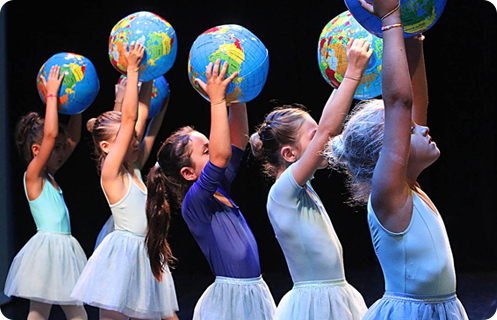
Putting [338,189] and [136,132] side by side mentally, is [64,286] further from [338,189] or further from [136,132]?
[338,189]

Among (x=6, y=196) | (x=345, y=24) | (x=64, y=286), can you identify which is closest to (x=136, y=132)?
(x=64, y=286)

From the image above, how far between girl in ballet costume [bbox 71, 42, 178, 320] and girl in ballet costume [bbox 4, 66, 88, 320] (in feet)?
1.64

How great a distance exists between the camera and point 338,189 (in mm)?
4648

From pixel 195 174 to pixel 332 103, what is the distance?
0.82 metres

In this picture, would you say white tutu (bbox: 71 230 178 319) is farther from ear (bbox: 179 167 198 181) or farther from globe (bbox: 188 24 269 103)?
globe (bbox: 188 24 269 103)

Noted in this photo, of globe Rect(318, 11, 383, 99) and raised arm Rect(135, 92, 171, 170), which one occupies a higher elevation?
globe Rect(318, 11, 383, 99)

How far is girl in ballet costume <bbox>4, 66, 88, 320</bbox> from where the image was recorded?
2971 millimetres

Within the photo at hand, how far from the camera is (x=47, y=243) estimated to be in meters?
3.10

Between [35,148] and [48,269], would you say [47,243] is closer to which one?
[48,269]

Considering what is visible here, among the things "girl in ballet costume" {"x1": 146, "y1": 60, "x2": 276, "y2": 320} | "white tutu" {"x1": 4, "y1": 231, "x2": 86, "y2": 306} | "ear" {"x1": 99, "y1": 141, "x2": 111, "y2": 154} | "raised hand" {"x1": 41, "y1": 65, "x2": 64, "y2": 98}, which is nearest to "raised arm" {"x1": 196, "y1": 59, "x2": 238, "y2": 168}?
"girl in ballet costume" {"x1": 146, "y1": 60, "x2": 276, "y2": 320}

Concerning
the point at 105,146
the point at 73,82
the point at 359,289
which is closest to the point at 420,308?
the point at 105,146

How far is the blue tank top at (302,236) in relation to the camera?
1725 mm

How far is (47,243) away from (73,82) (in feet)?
3.30

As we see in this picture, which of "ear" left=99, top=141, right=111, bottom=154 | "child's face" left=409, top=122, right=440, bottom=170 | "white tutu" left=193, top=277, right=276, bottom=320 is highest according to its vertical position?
"child's face" left=409, top=122, right=440, bottom=170
